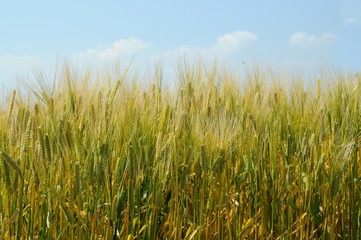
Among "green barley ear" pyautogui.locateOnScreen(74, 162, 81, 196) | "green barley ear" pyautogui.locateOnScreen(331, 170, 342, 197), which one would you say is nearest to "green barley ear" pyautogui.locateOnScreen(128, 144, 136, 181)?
"green barley ear" pyautogui.locateOnScreen(74, 162, 81, 196)

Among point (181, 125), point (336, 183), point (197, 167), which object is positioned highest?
point (181, 125)

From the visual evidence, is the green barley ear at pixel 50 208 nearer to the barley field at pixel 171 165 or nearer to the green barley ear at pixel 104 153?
the barley field at pixel 171 165

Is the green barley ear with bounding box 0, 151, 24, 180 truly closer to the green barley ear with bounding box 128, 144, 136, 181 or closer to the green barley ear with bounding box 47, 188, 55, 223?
the green barley ear with bounding box 47, 188, 55, 223

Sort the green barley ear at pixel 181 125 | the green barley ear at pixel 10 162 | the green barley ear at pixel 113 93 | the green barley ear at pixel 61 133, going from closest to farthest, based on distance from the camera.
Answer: the green barley ear at pixel 10 162, the green barley ear at pixel 61 133, the green barley ear at pixel 181 125, the green barley ear at pixel 113 93

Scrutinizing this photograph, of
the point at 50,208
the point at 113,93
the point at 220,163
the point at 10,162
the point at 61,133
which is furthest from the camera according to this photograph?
the point at 113,93

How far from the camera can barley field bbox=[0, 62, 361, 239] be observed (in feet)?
3.99

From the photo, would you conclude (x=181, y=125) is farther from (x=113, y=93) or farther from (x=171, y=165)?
(x=113, y=93)

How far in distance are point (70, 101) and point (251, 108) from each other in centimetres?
79

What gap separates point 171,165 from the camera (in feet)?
4.28

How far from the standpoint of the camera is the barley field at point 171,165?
1.22m

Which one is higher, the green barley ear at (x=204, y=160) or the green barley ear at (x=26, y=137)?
the green barley ear at (x=26, y=137)

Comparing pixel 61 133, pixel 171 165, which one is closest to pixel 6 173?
pixel 61 133

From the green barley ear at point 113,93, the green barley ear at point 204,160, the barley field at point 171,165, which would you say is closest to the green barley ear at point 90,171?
the barley field at point 171,165

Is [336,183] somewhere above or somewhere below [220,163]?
below
